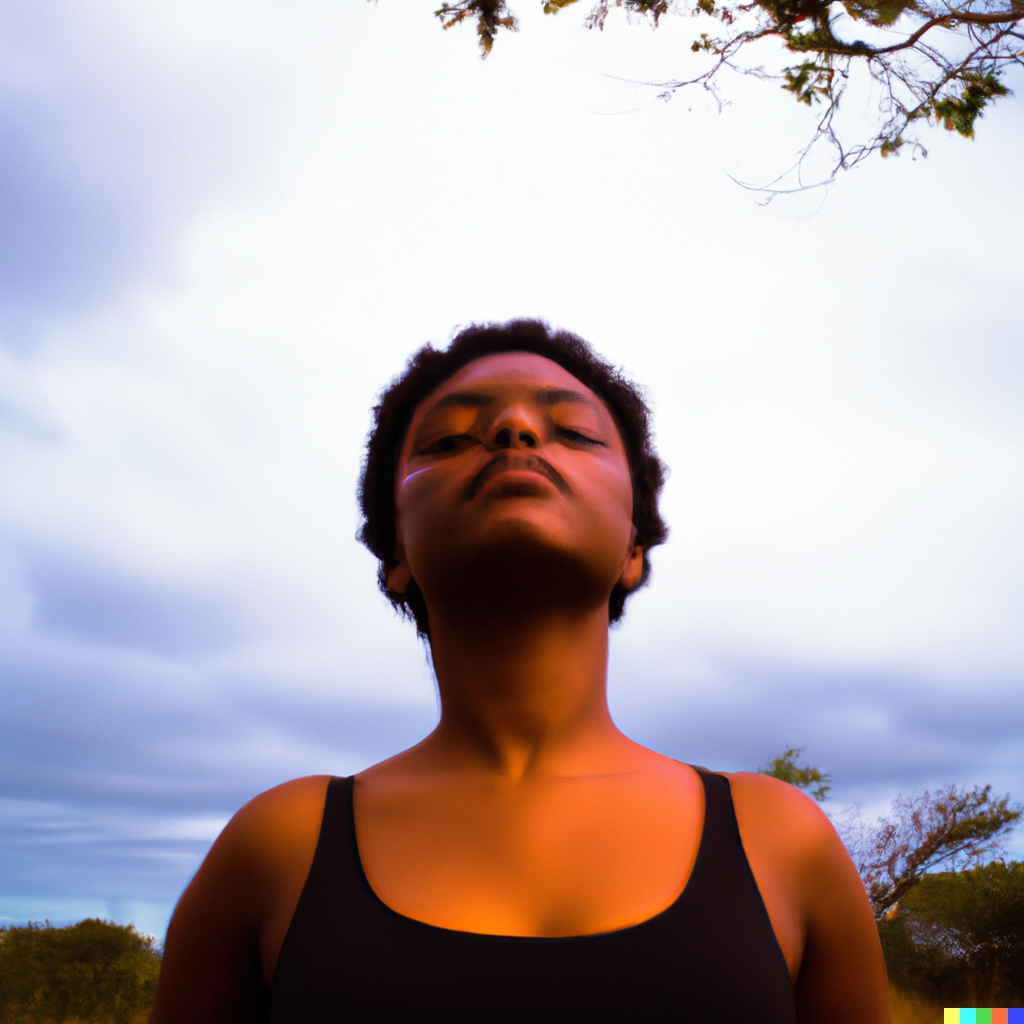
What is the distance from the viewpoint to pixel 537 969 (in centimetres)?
167

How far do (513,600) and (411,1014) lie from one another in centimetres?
84

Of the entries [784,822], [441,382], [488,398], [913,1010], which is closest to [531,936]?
[784,822]

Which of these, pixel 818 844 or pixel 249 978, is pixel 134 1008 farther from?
pixel 818 844

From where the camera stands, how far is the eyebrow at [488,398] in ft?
7.41

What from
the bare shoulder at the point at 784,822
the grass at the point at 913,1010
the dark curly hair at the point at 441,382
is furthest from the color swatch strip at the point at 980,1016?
the dark curly hair at the point at 441,382

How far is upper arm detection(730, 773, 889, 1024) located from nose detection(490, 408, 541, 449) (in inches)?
37.8

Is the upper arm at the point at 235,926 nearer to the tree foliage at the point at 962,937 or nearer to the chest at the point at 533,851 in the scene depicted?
the chest at the point at 533,851

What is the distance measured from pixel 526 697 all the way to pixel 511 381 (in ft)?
2.53

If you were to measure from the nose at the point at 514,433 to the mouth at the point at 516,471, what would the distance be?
Answer: 41 mm

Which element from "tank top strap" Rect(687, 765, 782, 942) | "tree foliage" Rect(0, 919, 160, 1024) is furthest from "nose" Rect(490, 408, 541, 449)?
"tree foliage" Rect(0, 919, 160, 1024)

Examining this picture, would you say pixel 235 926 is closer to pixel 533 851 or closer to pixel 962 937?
pixel 533 851

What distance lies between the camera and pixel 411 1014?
1.65m

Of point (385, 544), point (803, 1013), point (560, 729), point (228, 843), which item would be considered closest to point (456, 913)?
point (560, 729)

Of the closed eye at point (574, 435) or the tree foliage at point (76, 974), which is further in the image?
the tree foliage at point (76, 974)
